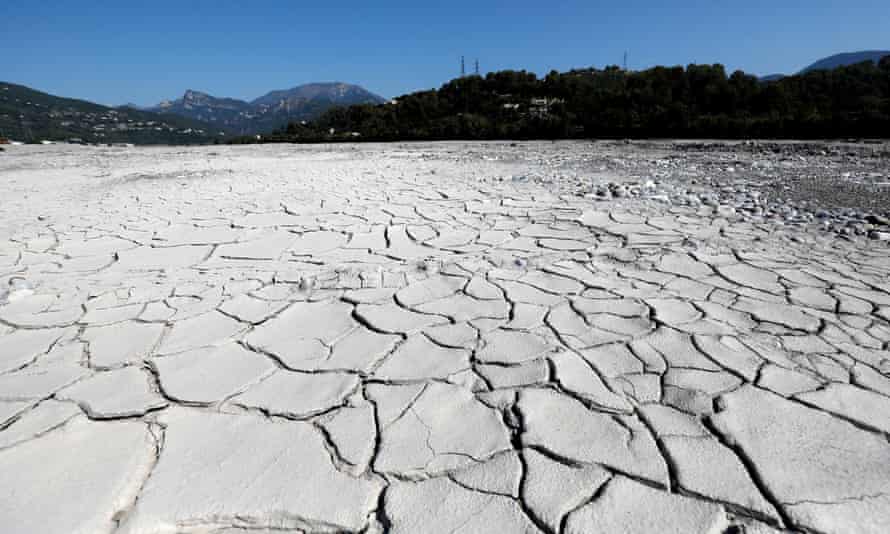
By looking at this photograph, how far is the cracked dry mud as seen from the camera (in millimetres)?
984

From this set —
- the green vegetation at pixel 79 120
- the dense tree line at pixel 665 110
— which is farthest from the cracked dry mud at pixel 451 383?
the green vegetation at pixel 79 120

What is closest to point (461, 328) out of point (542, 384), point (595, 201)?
point (542, 384)

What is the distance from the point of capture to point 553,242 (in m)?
2.76

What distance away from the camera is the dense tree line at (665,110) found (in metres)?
9.91

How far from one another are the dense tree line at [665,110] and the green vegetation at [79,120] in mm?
12993

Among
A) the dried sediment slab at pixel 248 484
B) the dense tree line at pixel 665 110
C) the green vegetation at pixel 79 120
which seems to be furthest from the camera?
the green vegetation at pixel 79 120

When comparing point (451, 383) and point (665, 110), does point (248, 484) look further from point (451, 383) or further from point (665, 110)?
point (665, 110)

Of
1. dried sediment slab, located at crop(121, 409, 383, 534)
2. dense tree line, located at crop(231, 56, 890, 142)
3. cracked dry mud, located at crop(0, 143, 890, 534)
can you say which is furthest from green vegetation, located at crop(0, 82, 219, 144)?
dried sediment slab, located at crop(121, 409, 383, 534)

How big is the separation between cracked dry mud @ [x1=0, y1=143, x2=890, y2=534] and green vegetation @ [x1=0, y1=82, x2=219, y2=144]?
27.1 meters

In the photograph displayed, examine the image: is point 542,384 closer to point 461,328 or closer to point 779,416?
point 461,328

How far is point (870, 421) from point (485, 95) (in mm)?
25785

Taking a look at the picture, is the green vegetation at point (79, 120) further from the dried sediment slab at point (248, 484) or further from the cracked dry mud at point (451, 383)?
the dried sediment slab at point (248, 484)

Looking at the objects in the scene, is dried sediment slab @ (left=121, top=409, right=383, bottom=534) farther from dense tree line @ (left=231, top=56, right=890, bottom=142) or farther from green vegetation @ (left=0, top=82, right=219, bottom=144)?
green vegetation @ (left=0, top=82, right=219, bottom=144)

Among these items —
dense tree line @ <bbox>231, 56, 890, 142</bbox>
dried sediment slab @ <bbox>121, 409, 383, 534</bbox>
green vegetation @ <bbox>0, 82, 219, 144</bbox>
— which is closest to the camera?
dried sediment slab @ <bbox>121, 409, 383, 534</bbox>
